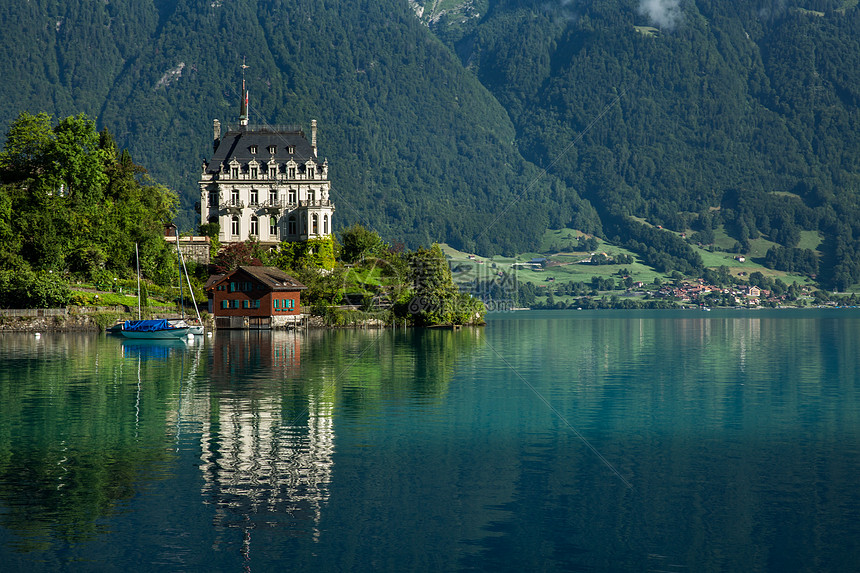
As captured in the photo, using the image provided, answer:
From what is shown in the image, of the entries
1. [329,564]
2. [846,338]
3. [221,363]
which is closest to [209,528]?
[329,564]

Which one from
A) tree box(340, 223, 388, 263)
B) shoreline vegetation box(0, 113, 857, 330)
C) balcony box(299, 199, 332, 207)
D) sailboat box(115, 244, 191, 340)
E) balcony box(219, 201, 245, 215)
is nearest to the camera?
sailboat box(115, 244, 191, 340)

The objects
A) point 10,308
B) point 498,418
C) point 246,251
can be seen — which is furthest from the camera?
point 246,251

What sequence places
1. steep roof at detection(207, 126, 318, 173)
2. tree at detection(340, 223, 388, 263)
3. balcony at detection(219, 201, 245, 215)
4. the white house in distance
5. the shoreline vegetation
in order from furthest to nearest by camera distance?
steep roof at detection(207, 126, 318, 173)
balcony at detection(219, 201, 245, 215)
the white house in distance
tree at detection(340, 223, 388, 263)
the shoreline vegetation

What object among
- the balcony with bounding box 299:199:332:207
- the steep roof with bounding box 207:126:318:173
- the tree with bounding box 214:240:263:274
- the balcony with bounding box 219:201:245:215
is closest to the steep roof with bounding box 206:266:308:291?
the tree with bounding box 214:240:263:274

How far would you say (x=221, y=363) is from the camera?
71125 millimetres

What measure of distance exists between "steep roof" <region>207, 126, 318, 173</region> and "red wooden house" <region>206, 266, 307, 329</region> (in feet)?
121

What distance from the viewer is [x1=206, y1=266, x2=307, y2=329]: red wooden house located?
12381 centimetres

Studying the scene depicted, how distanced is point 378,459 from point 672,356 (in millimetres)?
57105

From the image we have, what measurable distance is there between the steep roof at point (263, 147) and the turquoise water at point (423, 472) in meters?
99.5

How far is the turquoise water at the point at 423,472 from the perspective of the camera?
2380 cm

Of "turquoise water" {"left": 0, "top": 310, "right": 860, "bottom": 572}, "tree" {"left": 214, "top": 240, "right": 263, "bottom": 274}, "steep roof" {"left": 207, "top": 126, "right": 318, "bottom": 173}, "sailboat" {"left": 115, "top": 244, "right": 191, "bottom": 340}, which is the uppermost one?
"steep roof" {"left": 207, "top": 126, "right": 318, "bottom": 173}

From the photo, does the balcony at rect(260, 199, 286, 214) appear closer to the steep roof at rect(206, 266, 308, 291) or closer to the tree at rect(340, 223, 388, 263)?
the tree at rect(340, 223, 388, 263)

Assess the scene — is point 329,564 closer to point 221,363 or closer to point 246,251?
point 221,363

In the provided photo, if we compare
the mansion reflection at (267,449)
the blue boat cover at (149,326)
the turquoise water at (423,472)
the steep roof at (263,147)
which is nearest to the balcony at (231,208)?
the steep roof at (263,147)
